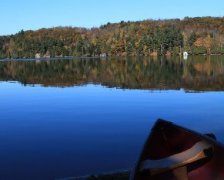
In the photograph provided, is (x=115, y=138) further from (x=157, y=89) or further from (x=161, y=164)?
(x=157, y=89)

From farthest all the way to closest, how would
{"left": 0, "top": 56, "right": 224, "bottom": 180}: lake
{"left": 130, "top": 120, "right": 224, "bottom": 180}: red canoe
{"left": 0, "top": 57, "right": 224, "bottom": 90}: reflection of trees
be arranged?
{"left": 0, "top": 57, "right": 224, "bottom": 90}: reflection of trees → {"left": 0, "top": 56, "right": 224, "bottom": 180}: lake → {"left": 130, "top": 120, "right": 224, "bottom": 180}: red canoe

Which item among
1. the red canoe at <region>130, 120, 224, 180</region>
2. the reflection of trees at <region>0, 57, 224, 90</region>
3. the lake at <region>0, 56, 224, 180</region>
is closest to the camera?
the red canoe at <region>130, 120, 224, 180</region>

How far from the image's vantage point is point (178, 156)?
10.3m

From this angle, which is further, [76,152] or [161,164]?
[76,152]

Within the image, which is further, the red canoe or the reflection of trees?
the reflection of trees

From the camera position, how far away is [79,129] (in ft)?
74.6

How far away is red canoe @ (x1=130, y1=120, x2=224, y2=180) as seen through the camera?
376 inches

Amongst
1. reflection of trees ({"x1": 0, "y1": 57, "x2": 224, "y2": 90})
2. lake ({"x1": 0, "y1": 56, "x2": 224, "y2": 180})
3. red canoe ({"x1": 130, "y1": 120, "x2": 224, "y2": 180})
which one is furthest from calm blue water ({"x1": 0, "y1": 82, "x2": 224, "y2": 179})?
reflection of trees ({"x1": 0, "y1": 57, "x2": 224, "y2": 90})

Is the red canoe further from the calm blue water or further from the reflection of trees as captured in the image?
the reflection of trees

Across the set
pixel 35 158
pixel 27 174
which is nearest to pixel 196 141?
pixel 27 174

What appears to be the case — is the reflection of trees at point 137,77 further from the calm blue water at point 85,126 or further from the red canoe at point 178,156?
the red canoe at point 178,156

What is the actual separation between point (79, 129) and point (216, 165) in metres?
13.6

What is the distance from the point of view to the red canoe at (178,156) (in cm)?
956

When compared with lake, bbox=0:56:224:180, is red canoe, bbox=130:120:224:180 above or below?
above
